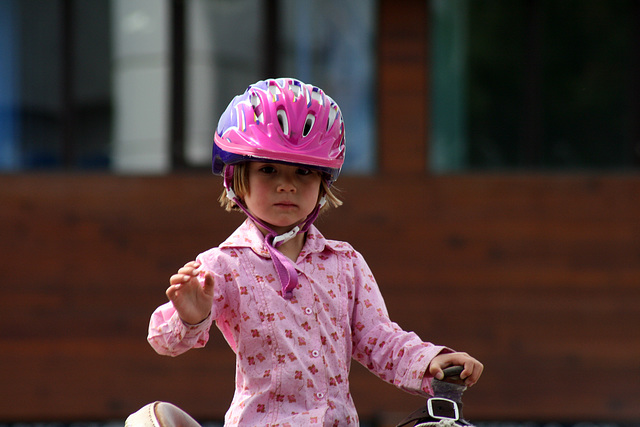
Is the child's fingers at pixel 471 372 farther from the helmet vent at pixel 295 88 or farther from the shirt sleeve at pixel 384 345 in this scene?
the helmet vent at pixel 295 88

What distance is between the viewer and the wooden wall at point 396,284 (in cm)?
732

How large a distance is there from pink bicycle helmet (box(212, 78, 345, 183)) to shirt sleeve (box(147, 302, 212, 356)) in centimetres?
49

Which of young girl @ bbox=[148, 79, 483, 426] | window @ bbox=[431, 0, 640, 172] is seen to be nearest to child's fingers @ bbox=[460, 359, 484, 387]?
young girl @ bbox=[148, 79, 483, 426]

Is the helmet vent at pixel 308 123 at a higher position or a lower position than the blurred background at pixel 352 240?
higher

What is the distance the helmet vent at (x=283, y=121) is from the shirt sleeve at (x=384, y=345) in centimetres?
49

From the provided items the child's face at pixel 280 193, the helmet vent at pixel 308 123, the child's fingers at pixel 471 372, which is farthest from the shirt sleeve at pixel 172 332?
the child's fingers at pixel 471 372

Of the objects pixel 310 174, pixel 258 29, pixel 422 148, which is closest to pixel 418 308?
pixel 422 148

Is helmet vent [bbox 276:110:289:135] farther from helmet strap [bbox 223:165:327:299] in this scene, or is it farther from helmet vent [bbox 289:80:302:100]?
helmet strap [bbox 223:165:327:299]

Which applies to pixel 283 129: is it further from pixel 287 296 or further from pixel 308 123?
pixel 287 296

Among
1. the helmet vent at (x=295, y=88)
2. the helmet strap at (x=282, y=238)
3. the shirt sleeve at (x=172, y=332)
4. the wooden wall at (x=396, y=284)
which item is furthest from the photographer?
the wooden wall at (x=396, y=284)

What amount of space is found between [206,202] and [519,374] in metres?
2.81

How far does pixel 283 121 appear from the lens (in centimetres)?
271

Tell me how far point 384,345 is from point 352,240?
4.53m

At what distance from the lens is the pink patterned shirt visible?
2600 mm
